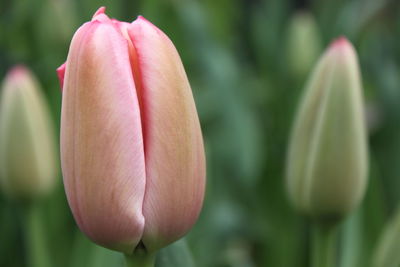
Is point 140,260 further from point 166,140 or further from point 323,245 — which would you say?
point 323,245

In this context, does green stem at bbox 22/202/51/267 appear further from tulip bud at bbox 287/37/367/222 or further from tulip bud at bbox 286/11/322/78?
tulip bud at bbox 286/11/322/78

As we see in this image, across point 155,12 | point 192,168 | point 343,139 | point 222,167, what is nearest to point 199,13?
point 155,12

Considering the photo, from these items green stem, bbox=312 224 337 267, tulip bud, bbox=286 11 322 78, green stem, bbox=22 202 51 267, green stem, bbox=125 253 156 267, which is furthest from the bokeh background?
green stem, bbox=125 253 156 267

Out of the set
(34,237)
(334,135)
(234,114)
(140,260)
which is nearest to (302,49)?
(234,114)

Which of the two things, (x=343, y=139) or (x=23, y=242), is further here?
(x=23, y=242)

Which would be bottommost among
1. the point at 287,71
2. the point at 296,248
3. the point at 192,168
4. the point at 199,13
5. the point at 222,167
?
the point at 296,248

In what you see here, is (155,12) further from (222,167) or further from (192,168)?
(192,168)
